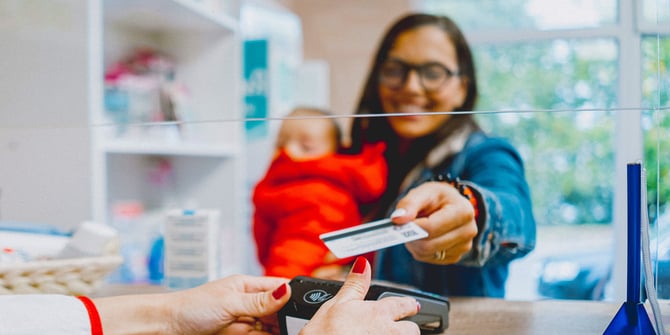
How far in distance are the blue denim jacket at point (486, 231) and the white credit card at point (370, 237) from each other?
0.08 meters

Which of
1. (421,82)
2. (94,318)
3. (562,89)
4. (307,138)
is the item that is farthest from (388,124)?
(562,89)

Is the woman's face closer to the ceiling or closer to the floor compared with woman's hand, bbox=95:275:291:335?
closer to the ceiling

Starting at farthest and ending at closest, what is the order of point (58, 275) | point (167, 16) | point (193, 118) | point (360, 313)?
point (193, 118)
point (167, 16)
point (58, 275)
point (360, 313)

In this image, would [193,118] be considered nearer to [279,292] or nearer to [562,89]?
[279,292]

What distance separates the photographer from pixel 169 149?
5.40ft

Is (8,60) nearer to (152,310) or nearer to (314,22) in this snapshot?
(152,310)

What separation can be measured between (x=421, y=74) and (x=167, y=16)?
2.36 ft

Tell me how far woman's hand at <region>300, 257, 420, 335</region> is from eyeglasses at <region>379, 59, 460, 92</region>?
2.20 ft

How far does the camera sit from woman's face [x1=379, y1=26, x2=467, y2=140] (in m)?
1.32

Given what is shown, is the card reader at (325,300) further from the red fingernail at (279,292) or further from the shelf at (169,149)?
the shelf at (169,149)

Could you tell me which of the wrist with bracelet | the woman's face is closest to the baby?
the woman's face

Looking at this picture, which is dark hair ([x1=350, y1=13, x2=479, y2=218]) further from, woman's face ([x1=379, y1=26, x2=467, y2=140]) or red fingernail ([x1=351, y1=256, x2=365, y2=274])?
red fingernail ([x1=351, y1=256, x2=365, y2=274])

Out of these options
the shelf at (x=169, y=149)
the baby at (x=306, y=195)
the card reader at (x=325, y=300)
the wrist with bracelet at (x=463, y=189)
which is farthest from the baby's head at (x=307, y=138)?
the card reader at (x=325, y=300)

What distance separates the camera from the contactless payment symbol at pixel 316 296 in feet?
2.49
